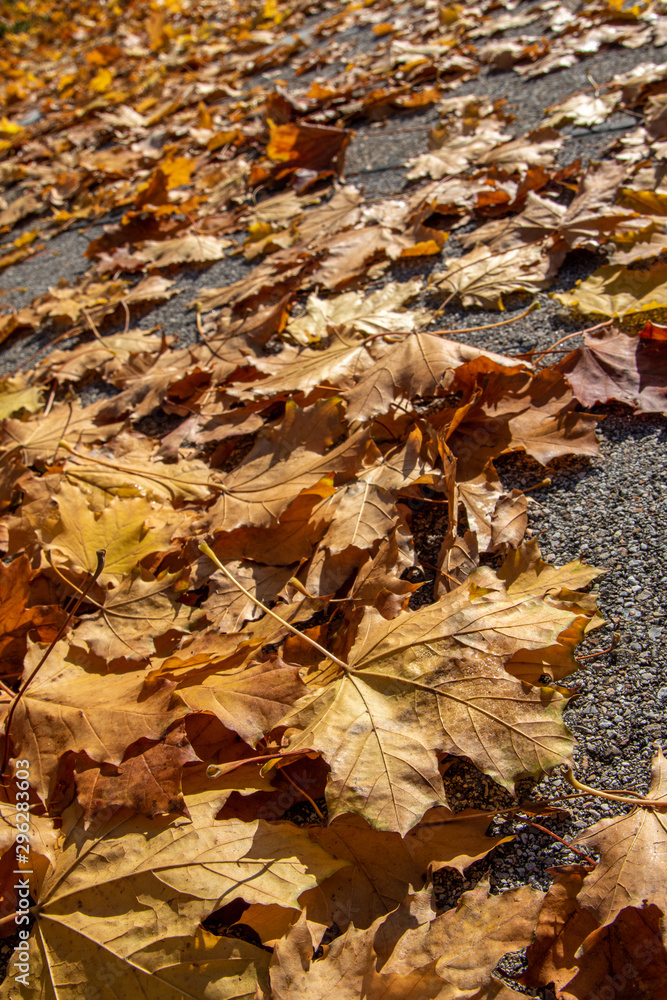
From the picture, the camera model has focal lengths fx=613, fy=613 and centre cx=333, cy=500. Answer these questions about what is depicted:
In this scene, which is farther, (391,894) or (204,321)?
(204,321)

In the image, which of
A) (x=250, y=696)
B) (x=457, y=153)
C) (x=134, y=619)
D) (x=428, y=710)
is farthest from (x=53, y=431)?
(x=457, y=153)

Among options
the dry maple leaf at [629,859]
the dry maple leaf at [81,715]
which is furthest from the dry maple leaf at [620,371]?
the dry maple leaf at [81,715]

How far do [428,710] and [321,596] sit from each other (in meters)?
0.35

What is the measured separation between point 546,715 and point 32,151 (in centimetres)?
621

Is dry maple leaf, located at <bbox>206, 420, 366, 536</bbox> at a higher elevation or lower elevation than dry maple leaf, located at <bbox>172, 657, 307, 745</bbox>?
higher

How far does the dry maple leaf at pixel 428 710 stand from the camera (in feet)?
2.82

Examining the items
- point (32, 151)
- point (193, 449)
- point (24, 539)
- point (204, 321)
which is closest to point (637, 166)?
point (204, 321)

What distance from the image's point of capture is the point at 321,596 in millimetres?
1210

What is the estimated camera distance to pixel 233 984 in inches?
31.9

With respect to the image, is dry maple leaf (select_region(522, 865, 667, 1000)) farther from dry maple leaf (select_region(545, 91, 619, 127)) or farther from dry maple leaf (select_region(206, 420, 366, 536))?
dry maple leaf (select_region(545, 91, 619, 127))

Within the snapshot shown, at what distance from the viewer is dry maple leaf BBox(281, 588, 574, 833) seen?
860 mm

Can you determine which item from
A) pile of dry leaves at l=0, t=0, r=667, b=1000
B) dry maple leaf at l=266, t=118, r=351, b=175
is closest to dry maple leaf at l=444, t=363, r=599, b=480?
pile of dry leaves at l=0, t=0, r=667, b=1000

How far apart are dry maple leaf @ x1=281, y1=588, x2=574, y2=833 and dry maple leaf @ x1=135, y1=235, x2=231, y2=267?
2233 mm

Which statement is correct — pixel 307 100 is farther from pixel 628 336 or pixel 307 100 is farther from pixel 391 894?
pixel 391 894
